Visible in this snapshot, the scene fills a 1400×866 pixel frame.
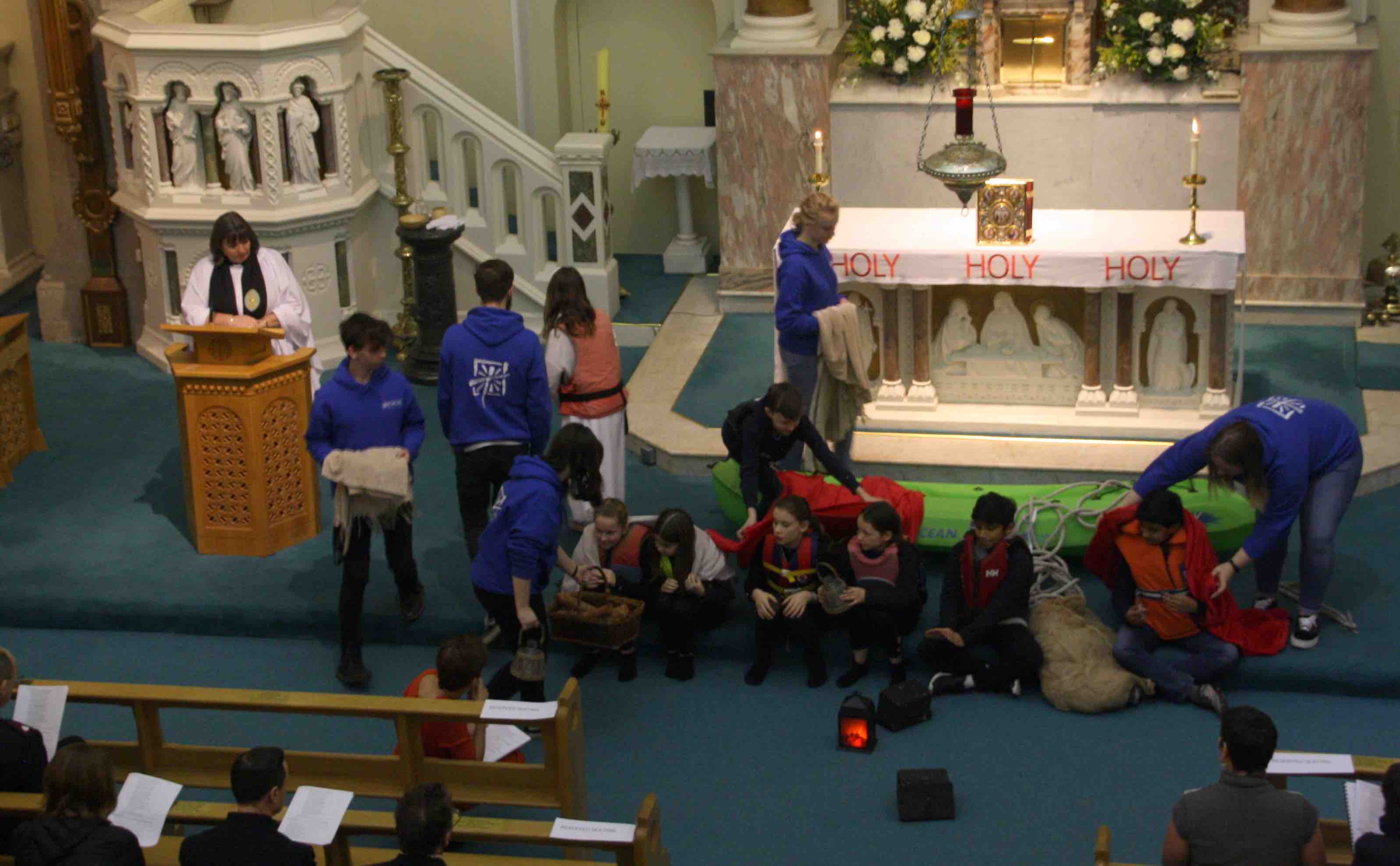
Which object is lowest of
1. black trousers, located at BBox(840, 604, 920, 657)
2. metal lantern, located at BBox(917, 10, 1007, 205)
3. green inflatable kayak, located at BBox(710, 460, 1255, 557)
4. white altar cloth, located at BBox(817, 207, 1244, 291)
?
black trousers, located at BBox(840, 604, 920, 657)

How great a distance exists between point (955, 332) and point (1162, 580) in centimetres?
267

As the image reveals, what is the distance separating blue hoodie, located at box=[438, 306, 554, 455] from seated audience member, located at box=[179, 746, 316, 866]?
2.84m

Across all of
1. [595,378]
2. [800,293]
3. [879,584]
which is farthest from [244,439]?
[879,584]

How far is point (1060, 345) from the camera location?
9.95m

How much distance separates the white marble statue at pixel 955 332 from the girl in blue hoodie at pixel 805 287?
3.84 feet

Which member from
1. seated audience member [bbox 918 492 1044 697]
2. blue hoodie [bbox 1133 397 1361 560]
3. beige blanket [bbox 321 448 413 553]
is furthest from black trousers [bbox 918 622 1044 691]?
beige blanket [bbox 321 448 413 553]

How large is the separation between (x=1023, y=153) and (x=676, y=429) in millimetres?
3146

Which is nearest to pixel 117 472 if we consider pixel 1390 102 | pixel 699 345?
pixel 699 345

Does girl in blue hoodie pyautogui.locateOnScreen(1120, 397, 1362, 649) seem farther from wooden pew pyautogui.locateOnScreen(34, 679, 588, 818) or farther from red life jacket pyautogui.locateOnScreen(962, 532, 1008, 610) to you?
wooden pew pyautogui.locateOnScreen(34, 679, 588, 818)

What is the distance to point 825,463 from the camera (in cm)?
828

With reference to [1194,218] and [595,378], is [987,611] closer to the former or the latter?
[595,378]

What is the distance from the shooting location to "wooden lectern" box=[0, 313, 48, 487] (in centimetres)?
1003

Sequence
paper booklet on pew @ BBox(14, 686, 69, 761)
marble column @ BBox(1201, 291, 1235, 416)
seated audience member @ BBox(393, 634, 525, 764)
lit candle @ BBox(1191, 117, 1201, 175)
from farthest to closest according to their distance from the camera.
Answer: marble column @ BBox(1201, 291, 1235, 416)
lit candle @ BBox(1191, 117, 1201, 175)
seated audience member @ BBox(393, 634, 525, 764)
paper booklet on pew @ BBox(14, 686, 69, 761)

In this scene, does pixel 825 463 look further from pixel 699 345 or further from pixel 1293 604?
pixel 699 345
